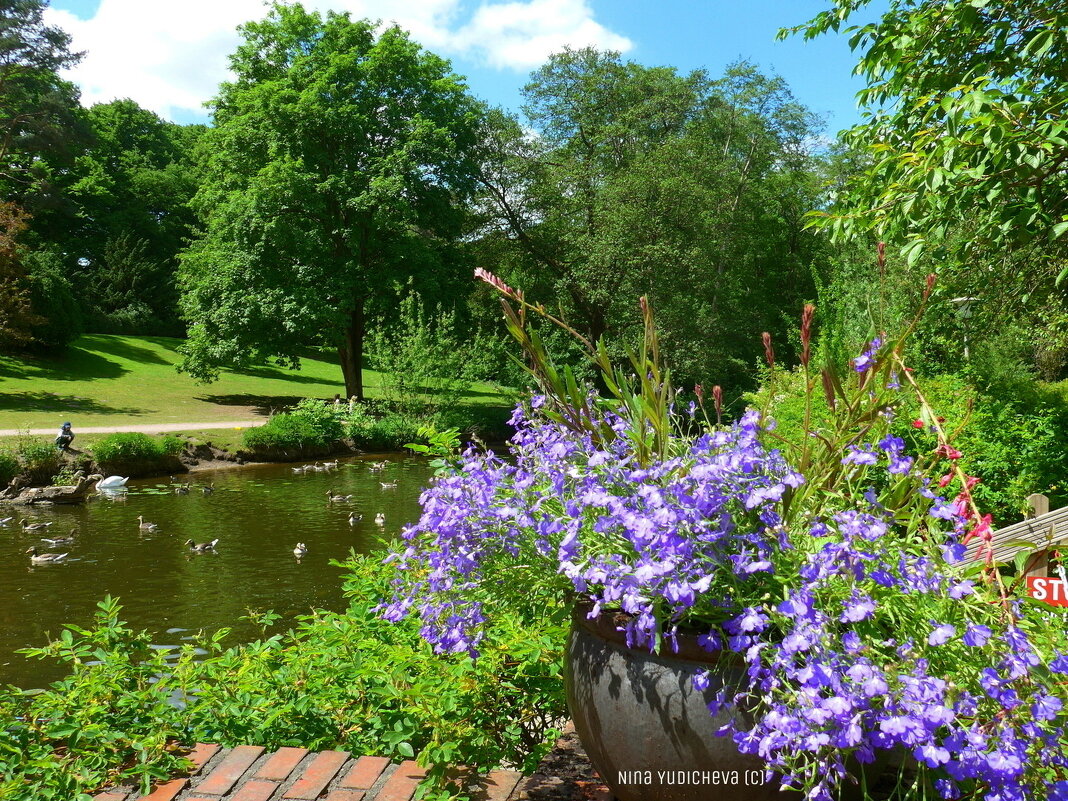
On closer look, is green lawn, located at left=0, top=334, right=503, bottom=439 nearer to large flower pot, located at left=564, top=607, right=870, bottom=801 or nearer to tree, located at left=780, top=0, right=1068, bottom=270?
tree, located at left=780, top=0, right=1068, bottom=270

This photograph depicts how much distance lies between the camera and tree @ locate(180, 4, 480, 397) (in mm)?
21844

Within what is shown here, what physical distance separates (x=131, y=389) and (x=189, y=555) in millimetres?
16072

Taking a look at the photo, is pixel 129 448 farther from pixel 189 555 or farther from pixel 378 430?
pixel 189 555

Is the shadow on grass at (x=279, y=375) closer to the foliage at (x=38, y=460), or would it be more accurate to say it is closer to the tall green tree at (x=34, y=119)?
the tall green tree at (x=34, y=119)

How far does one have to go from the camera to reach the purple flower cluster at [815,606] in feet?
5.67

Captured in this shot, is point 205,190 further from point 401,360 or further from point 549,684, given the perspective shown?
point 549,684

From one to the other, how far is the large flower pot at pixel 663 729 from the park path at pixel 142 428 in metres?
17.7

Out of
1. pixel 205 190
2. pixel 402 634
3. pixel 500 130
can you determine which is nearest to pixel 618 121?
pixel 500 130

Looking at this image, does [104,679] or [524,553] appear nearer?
[524,553]

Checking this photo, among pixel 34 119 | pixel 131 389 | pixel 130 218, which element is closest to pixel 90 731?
pixel 131 389

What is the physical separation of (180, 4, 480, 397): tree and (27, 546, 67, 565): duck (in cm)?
1195

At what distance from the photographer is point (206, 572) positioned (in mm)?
9703

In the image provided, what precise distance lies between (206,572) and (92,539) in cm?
261

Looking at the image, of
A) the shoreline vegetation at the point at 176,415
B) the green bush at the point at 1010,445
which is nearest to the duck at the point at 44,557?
the shoreline vegetation at the point at 176,415
